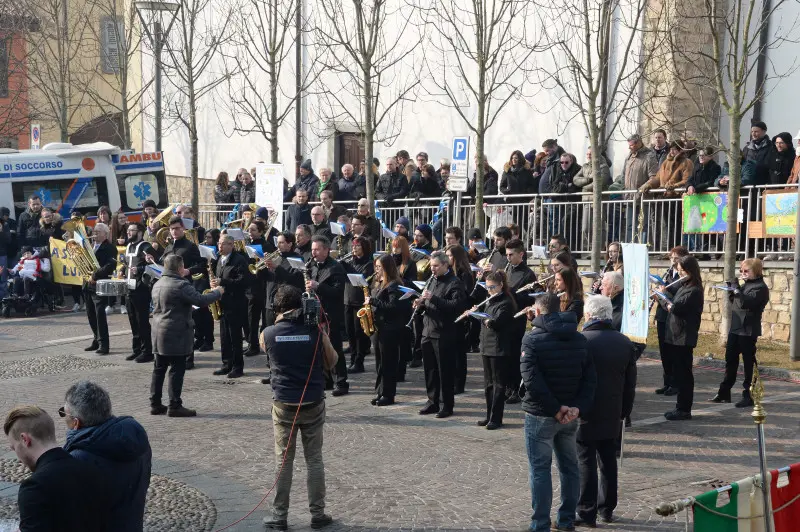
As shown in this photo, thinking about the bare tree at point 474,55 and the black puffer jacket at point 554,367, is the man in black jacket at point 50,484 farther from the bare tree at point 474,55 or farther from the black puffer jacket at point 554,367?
the bare tree at point 474,55

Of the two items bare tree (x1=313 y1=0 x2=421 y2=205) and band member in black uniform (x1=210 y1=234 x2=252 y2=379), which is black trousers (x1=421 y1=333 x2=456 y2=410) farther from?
bare tree (x1=313 y1=0 x2=421 y2=205)

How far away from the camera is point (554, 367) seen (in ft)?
24.8

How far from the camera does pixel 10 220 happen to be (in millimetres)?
21500

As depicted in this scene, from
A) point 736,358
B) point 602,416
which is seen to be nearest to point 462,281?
point 736,358

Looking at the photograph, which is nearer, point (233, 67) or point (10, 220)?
point (10, 220)

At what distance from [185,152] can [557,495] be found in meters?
25.4

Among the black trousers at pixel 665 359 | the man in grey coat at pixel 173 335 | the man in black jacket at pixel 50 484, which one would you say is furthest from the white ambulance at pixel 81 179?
the man in black jacket at pixel 50 484

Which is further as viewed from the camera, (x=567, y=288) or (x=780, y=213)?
(x=780, y=213)

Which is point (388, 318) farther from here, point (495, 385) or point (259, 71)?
point (259, 71)

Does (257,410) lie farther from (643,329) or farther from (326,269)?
(643,329)

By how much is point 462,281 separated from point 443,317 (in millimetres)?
767

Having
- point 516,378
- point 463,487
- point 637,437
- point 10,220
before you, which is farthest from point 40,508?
point 10,220

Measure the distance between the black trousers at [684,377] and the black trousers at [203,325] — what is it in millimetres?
7596

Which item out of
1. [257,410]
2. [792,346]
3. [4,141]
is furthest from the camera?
[4,141]
